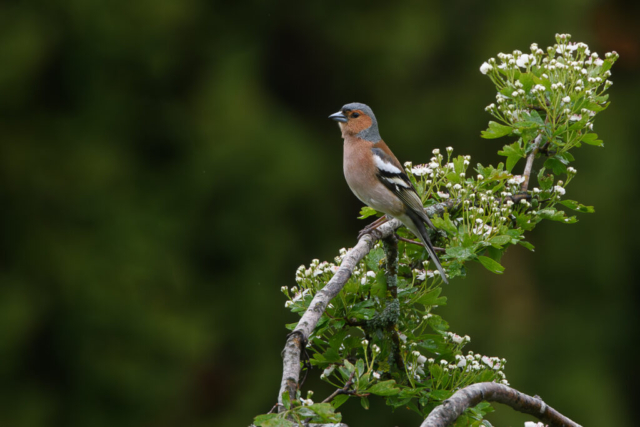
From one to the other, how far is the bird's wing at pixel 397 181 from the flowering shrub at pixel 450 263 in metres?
0.07

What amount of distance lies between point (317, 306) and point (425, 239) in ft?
2.81

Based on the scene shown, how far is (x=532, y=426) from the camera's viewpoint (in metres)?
1.91

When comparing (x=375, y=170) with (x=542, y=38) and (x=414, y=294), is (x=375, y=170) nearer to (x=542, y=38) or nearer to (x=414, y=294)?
(x=414, y=294)

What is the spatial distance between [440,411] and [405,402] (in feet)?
1.25

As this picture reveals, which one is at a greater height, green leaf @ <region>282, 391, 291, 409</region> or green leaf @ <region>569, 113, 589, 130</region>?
green leaf @ <region>569, 113, 589, 130</region>

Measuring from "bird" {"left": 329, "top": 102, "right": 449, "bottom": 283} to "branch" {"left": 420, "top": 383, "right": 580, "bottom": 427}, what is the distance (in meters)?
0.63

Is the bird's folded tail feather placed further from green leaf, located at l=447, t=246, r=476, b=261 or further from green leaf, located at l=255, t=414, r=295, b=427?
green leaf, located at l=255, t=414, r=295, b=427

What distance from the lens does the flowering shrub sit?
2.14 meters

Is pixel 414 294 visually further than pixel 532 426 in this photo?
Yes

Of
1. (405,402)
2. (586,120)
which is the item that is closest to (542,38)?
(586,120)

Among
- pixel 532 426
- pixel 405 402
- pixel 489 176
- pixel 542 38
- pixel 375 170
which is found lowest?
pixel 532 426

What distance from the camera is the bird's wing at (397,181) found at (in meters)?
2.80

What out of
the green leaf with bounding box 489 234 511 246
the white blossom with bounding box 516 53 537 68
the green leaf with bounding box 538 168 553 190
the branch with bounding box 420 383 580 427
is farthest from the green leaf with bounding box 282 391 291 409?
the white blossom with bounding box 516 53 537 68

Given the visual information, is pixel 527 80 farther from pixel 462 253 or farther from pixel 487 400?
pixel 487 400
